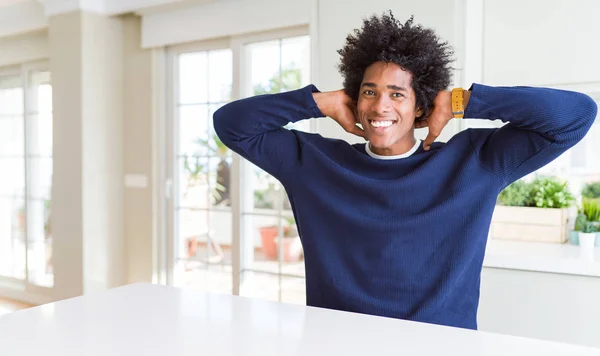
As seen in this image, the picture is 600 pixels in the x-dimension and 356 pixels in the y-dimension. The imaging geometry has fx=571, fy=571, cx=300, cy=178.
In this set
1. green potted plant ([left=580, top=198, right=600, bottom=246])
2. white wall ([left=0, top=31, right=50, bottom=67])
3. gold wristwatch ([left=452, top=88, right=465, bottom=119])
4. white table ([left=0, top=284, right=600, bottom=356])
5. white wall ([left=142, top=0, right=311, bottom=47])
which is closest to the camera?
white table ([left=0, top=284, right=600, bottom=356])

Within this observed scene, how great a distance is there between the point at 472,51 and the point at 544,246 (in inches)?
38.4

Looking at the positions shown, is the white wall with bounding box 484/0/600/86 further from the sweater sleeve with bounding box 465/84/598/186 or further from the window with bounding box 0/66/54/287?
the window with bounding box 0/66/54/287

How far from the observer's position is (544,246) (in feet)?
8.66

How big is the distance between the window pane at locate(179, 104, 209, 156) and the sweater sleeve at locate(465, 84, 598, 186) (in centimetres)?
282

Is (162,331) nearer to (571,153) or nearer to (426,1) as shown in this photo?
(426,1)

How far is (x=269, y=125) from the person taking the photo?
5.26ft

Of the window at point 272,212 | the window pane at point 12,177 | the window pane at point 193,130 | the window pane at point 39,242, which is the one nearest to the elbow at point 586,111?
the window at point 272,212

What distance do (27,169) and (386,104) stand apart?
14.7ft

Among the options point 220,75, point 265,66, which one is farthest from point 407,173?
point 220,75

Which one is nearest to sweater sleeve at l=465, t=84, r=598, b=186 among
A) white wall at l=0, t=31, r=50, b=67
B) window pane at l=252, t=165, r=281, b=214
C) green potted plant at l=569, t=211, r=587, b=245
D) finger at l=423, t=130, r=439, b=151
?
finger at l=423, t=130, r=439, b=151

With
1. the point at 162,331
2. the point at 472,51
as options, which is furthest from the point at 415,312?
the point at 472,51

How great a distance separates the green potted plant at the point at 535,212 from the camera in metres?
2.74

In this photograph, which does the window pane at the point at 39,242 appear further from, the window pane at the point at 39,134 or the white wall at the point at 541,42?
the white wall at the point at 541,42

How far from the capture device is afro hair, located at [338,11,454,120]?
1451 mm
